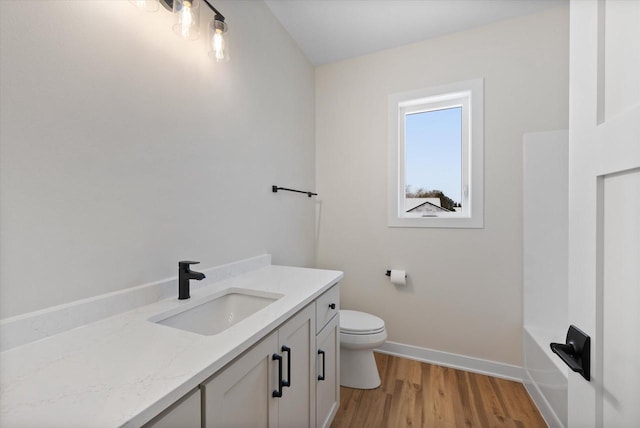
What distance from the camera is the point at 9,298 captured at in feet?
2.24

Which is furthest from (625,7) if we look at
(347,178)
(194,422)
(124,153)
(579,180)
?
(347,178)

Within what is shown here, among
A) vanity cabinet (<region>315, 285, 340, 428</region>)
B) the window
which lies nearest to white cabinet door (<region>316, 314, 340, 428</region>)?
vanity cabinet (<region>315, 285, 340, 428</region>)

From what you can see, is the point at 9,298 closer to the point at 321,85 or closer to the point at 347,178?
the point at 347,178

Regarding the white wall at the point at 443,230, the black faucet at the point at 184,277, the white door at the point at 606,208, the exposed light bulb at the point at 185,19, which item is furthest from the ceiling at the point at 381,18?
the black faucet at the point at 184,277

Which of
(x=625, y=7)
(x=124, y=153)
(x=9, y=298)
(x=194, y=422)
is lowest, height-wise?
(x=194, y=422)

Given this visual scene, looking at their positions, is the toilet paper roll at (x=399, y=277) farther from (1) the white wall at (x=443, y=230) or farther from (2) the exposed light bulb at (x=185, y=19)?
(2) the exposed light bulb at (x=185, y=19)

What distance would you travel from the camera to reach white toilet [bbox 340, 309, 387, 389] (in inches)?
68.7

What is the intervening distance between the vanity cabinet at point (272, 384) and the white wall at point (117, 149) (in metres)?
0.54

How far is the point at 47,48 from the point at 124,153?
32 centimetres

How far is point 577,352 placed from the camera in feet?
1.87

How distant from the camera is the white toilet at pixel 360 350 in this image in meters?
1.74

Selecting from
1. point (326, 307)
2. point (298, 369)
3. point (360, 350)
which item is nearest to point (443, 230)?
point (360, 350)

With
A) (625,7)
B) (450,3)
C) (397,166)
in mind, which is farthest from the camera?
(397,166)

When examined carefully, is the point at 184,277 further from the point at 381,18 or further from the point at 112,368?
the point at 381,18
